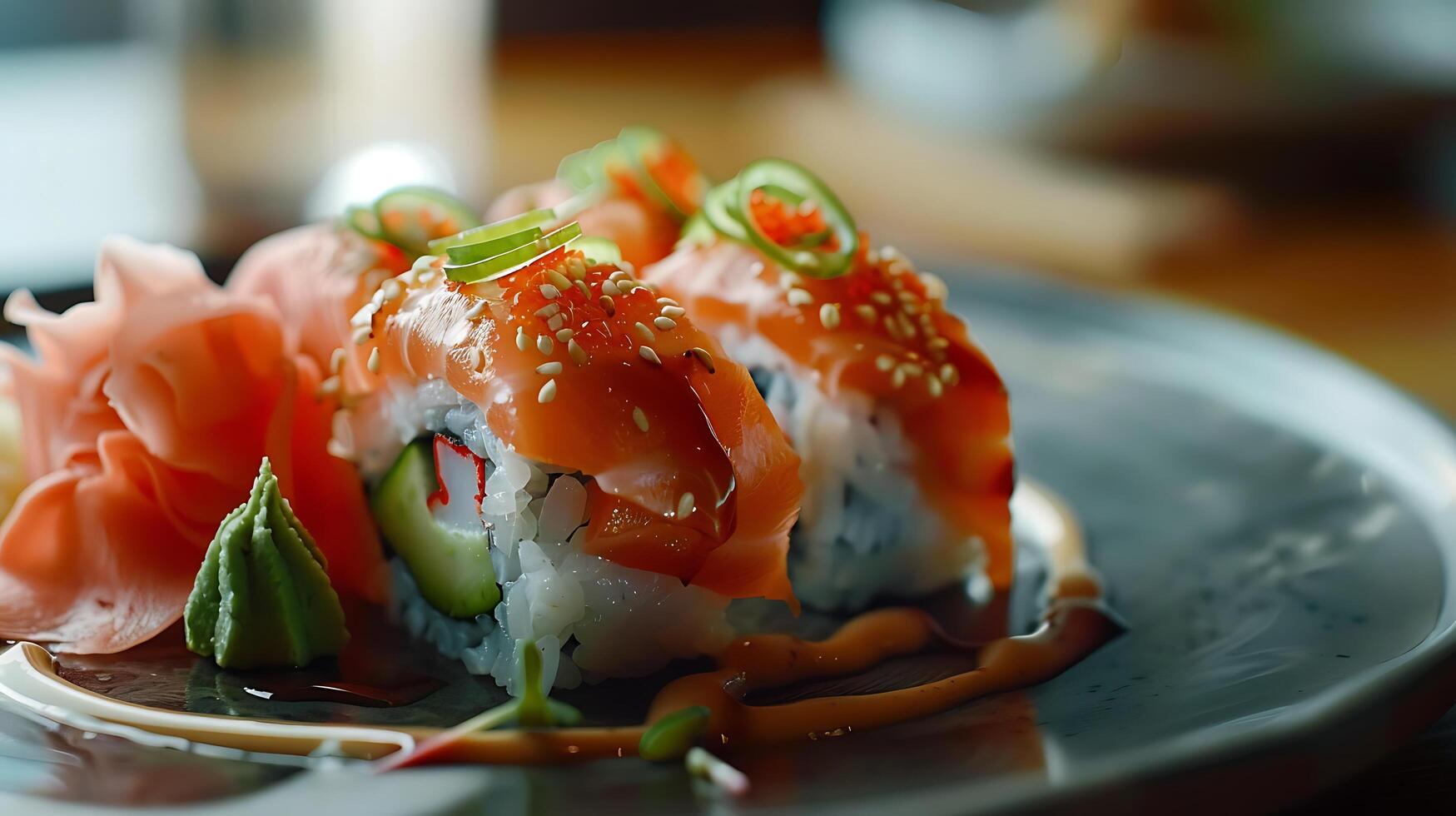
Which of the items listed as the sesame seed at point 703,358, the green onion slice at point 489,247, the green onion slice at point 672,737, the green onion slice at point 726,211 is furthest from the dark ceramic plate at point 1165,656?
the green onion slice at point 726,211

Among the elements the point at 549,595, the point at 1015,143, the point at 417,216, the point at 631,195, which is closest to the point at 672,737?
the point at 549,595

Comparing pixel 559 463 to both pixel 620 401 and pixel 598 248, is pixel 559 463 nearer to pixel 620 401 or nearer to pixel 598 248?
pixel 620 401

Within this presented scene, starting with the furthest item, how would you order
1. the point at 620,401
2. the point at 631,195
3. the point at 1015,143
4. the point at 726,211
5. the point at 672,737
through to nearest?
1. the point at 1015,143
2. the point at 631,195
3. the point at 726,211
4. the point at 620,401
5. the point at 672,737

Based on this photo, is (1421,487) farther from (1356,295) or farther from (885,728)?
(1356,295)

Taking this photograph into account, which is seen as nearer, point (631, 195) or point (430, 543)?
point (430, 543)

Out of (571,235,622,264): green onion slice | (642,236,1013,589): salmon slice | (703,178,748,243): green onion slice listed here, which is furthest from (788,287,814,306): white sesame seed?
(571,235,622,264): green onion slice

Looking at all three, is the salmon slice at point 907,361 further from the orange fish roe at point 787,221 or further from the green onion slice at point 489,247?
the green onion slice at point 489,247

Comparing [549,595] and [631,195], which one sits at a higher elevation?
[631,195]

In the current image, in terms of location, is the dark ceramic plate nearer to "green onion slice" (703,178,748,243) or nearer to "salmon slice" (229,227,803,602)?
"salmon slice" (229,227,803,602)
